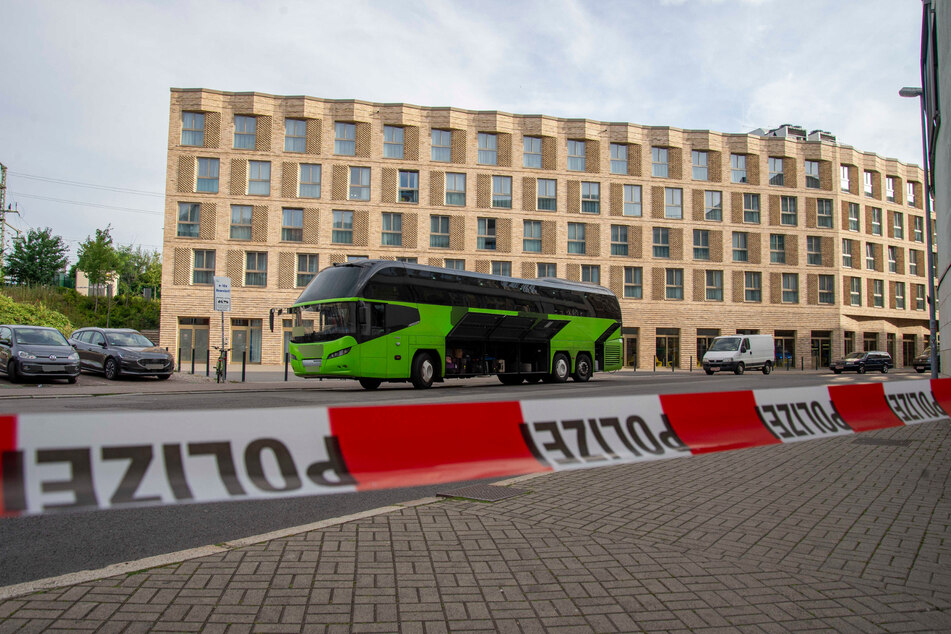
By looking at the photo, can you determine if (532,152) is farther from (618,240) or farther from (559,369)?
(559,369)

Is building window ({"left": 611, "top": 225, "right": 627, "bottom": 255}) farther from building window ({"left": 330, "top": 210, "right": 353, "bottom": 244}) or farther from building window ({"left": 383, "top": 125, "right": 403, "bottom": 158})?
building window ({"left": 330, "top": 210, "right": 353, "bottom": 244})

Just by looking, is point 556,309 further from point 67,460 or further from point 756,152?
point 756,152

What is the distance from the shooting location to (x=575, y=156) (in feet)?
148

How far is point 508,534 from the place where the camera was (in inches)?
175

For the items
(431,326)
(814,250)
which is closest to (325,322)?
(431,326)

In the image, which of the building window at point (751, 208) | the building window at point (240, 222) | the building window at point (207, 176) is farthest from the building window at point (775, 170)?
the building window at point (207, 176)

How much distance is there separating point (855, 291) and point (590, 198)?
23686 mm

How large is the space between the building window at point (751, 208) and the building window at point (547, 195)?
1497 cm

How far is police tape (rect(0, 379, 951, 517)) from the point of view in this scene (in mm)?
1942

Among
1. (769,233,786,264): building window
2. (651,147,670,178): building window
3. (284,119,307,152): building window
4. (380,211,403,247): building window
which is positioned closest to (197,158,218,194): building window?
(284,119,307,152): building window

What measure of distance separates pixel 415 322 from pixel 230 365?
22319mm

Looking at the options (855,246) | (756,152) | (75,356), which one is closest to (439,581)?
(75,356)

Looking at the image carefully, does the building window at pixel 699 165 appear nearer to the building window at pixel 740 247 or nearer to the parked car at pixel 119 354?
the building window at pixel 740 247

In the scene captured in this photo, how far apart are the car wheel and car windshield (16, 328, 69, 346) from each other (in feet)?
6.76
